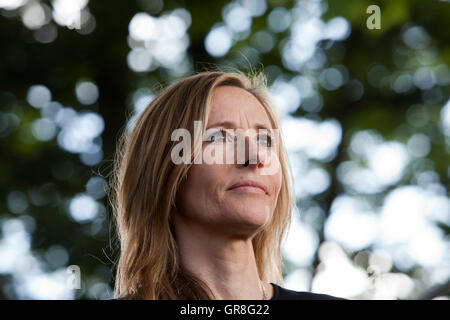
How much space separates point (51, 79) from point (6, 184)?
1.15 m

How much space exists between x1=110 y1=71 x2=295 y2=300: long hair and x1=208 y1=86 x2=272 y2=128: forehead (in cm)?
4

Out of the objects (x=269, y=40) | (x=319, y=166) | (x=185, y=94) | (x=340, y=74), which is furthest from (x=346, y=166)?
(x=185, y=94)

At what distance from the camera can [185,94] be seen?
2.46 metres

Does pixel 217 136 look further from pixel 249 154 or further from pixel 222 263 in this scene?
pixel 222 263

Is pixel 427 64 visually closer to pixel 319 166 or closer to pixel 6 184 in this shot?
pixel 319 166

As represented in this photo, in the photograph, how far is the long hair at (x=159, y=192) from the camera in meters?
2.26

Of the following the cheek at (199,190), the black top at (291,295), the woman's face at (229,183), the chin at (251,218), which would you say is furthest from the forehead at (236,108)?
the black top at (291,295)

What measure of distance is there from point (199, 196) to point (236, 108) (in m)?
0.38

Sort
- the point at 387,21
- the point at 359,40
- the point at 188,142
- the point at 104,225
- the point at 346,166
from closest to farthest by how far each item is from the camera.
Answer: the point at 188,142 → the point at 387,21 → the point at 104,225 → the point at 359,40 → the point at 346,166

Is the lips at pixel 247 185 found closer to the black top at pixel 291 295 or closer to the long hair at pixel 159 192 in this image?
the long hair at pixel 159 192

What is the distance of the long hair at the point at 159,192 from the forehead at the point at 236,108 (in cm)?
4

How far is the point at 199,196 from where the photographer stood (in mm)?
2244

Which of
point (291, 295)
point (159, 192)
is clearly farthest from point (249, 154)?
point (291, 295)

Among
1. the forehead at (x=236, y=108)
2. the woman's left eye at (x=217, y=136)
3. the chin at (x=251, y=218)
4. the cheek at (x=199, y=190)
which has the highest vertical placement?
the forehead at (x=236, y=108)
